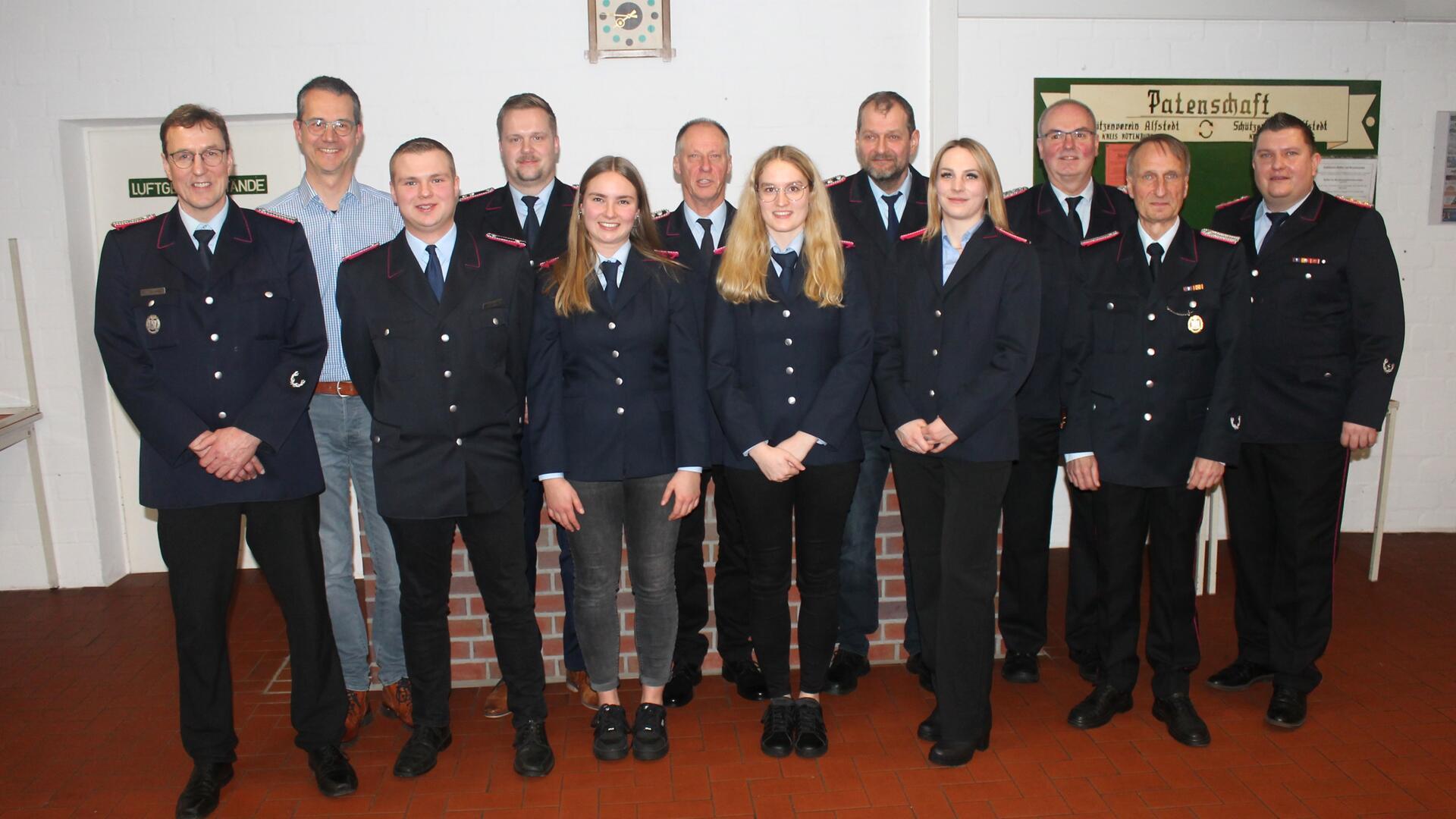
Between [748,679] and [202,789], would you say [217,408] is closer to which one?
[202,789]

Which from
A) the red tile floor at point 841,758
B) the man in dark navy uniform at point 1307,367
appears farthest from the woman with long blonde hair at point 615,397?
the man in dark navy uniform at point 1307,367

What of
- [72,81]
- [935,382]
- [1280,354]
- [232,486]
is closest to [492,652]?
[232,486]

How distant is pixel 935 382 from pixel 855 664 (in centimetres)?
126

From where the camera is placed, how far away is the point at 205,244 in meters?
3.09

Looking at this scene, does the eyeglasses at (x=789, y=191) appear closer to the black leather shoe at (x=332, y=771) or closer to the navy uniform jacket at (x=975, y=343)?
the navy uniform jacket at (x=975, y=343)

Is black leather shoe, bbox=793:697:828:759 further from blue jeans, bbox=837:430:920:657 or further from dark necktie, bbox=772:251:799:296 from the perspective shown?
dark necktie, bbox=772:251:799:296

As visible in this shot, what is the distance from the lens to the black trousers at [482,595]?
320cm

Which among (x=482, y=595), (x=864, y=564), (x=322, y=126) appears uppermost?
(x=322, y=126)

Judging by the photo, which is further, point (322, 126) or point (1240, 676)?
point (1240, 676)

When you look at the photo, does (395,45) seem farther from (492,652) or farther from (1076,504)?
(1076,504)

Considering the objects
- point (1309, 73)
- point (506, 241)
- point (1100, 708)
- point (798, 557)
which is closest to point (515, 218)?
point (506, 241)

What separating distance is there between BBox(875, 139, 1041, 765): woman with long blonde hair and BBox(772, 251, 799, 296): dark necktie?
0.32 meters

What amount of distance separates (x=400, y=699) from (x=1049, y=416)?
8.12ft

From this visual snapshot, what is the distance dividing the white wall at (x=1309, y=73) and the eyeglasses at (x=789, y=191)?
2.70 m
